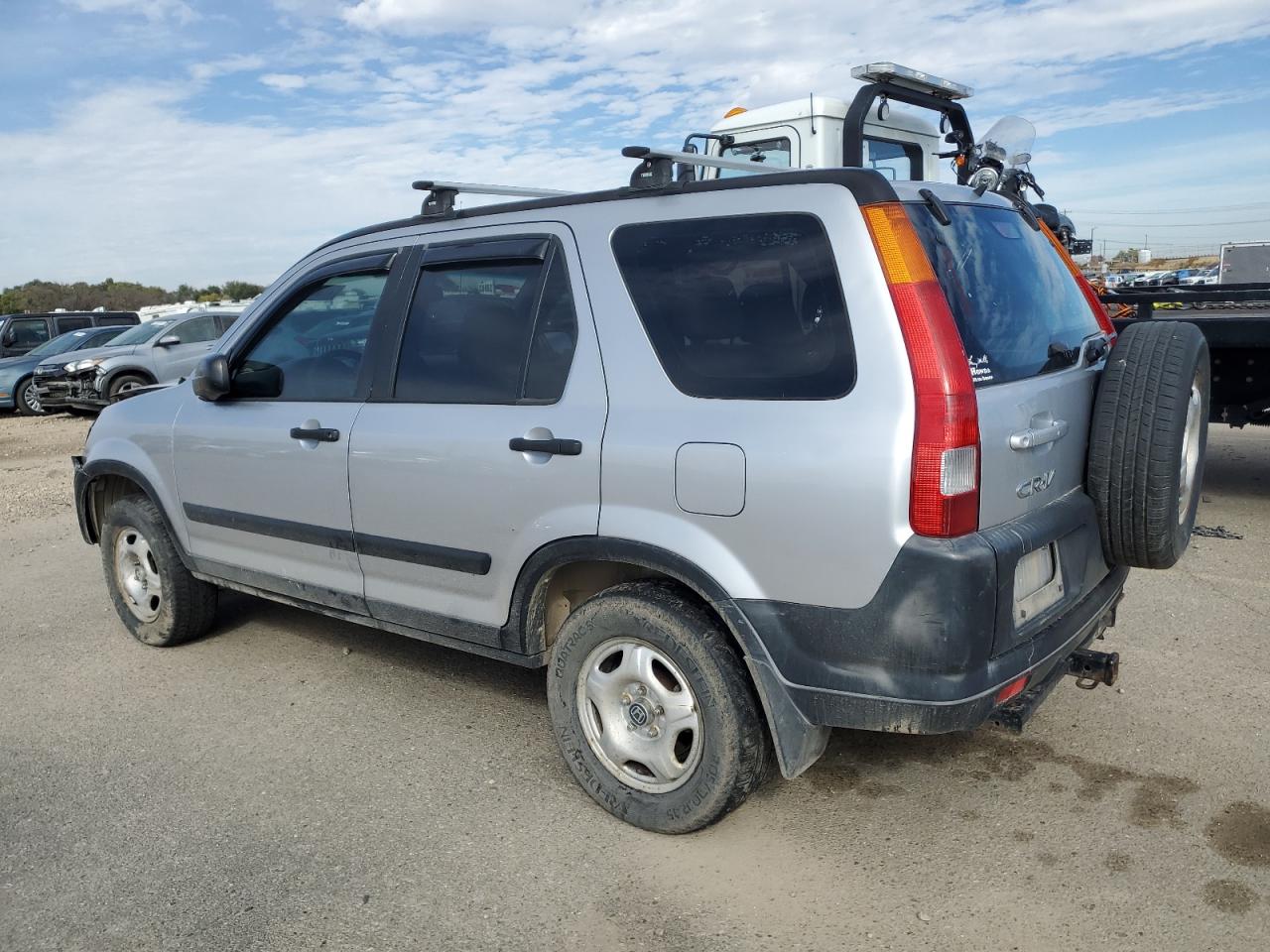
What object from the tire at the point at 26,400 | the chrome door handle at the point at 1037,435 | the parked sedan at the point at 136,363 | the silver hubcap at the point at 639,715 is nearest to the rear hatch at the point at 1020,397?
the chrome door handle at the point at 1037,435

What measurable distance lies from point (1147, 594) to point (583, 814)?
352cm

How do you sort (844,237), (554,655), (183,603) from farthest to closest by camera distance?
(183,603) → (554,655) → (844,237)

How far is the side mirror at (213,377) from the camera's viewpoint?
4.20 meters

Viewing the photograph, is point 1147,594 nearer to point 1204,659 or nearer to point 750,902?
point 1204,659

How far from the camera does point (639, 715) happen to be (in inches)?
127

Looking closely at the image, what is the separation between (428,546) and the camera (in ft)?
11.9

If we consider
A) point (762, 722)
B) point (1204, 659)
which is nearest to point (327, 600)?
point (762, 722)

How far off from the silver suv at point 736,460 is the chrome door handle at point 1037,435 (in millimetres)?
13

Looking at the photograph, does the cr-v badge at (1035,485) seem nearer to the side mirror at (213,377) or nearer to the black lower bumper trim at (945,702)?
the black lower bumper trim at (945,702)

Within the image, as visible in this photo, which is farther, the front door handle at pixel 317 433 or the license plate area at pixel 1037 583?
the front door handle at pixel 317 433

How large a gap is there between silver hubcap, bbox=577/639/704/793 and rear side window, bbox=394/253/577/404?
864mm

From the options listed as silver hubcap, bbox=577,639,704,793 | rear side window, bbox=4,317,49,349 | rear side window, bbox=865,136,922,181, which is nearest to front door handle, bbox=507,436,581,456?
silver hubcap, bbox=577,639,704,793

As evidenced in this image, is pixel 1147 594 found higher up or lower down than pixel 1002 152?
lower down

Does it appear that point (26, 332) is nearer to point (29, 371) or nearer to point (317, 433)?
point (29, 371)
